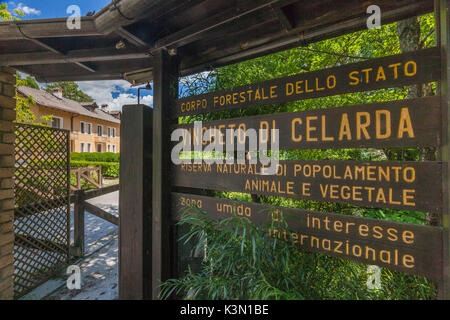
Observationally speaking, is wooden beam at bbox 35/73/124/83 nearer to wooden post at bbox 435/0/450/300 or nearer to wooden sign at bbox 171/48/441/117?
wooden sign at bbox 171/48/441/117

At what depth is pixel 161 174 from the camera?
1.95 metres

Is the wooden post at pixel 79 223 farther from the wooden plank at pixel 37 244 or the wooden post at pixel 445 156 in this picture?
the wooden post at pixel 445 156

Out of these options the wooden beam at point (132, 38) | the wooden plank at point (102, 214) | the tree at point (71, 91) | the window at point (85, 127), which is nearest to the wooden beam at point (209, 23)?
the wooden beam at point (132, 38)

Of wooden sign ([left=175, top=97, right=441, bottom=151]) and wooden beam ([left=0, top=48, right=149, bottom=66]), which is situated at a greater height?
wooden beam ([left=0, top=48, right=149, bottom=66])

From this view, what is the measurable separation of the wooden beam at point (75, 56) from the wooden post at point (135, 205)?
1.71ft

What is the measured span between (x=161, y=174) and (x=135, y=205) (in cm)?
36

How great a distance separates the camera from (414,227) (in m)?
1.06

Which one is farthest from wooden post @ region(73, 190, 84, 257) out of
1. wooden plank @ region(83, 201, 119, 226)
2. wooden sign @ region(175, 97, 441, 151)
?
wooden sign @ region(175, 97, 441, 151)

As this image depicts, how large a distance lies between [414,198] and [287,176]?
63 centimetres

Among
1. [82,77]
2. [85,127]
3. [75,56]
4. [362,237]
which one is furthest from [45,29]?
[85,127]

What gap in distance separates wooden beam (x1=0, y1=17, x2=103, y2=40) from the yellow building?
17.5 metres

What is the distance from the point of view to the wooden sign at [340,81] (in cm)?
108

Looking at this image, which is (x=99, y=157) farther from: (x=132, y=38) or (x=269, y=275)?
(x=269, y=275)

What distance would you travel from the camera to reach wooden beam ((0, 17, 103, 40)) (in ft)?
5.50
